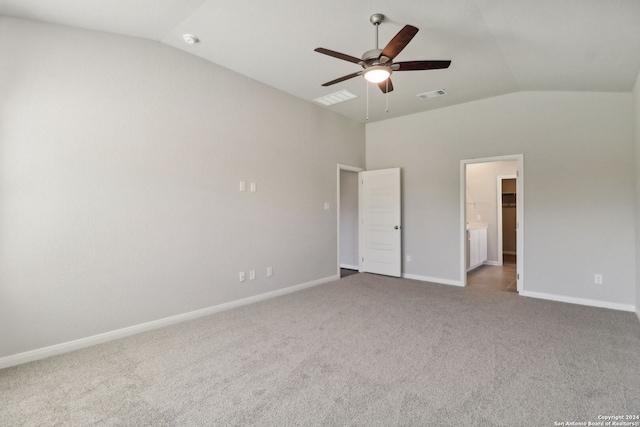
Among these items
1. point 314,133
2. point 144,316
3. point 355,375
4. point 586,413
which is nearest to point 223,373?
point 355,375

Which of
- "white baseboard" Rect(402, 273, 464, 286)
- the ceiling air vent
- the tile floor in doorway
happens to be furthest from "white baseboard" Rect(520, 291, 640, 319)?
the ceiling air vent

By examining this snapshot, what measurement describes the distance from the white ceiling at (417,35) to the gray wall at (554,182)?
452 mm

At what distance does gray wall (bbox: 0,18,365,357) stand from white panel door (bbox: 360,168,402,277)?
200 centimetres

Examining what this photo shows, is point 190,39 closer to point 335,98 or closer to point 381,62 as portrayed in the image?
point 381,62

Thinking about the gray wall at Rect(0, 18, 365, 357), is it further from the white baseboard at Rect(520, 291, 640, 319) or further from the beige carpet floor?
the white baseboard at Rect(520, 291, 640, 319)

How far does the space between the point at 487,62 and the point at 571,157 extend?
1892mm

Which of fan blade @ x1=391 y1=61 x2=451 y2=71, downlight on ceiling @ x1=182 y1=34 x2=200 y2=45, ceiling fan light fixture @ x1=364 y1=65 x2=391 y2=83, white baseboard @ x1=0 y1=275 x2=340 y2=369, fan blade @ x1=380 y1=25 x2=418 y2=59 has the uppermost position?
downlight on ceiling @ x1=182 y1=34 x2=200 y2=45

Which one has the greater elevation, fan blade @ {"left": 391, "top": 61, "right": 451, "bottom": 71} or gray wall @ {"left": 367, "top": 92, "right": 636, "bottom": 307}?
fan blade @ {"left": 391, "top": 61, "right": 451, "bottom": 71}

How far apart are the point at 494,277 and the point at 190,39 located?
6.08m

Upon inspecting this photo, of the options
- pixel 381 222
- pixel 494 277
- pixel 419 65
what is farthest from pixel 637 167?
pixel 381 222

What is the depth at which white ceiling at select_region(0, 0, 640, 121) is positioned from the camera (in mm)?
2535

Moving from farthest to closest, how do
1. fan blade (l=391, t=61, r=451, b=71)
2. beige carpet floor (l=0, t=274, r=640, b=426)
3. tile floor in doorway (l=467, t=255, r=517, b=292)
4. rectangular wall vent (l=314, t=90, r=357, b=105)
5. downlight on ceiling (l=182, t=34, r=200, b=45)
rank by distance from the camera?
tile floor in doorway (l=467, t=255, r=517, b=292)
rectangular wall vent (l=314, t=90, r=357, b=105)
downlight on ceiling (l=182, t=34, r=200, b=45)
fan blade (l=391, t=61, r=451, b=71)
beige carpet floor (l=0, t=274, r=640, b=426)

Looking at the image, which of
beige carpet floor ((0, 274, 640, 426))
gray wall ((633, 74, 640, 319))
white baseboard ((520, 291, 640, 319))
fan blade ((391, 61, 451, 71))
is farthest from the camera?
white baseboard ((520, 291, 640, 319))

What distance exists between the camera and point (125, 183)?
10.3ft
